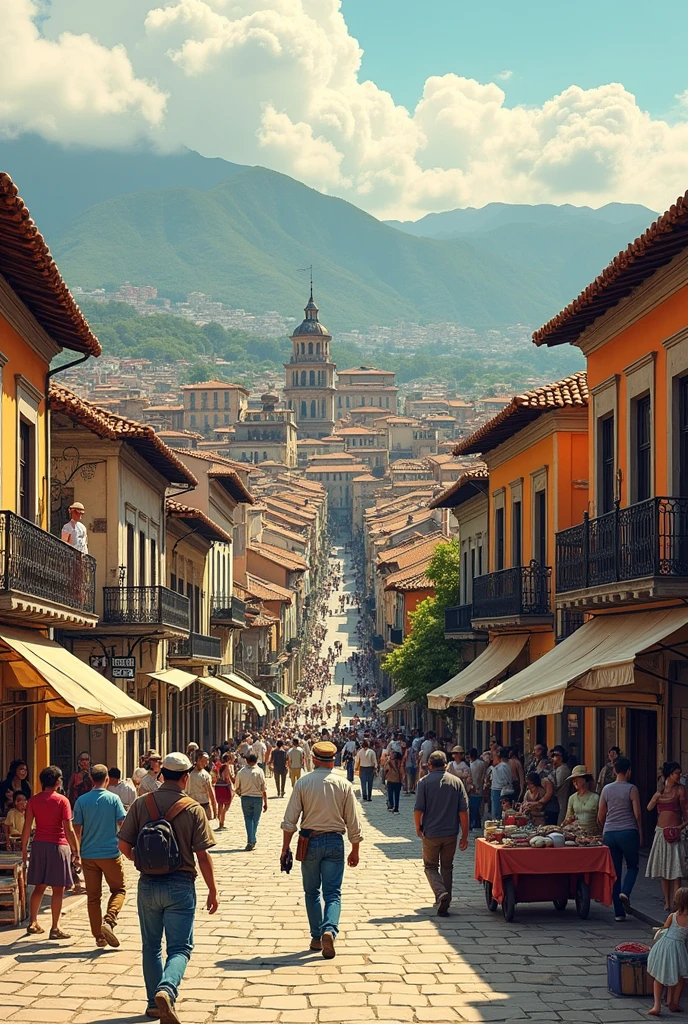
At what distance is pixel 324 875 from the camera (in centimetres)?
1208

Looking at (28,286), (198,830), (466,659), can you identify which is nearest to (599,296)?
(28,286)

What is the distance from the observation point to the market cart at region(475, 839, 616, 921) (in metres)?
14.0

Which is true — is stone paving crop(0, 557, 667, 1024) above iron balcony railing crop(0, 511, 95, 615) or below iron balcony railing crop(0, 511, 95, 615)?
below

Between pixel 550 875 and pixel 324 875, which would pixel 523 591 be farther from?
pixel 324 875

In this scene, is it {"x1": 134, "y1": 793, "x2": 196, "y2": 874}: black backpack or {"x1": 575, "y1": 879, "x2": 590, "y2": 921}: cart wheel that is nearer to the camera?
{"x1": 134, "y1": 793, "x2": 196, "y2": 874}: black backpack

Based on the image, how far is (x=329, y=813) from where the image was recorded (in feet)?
40.0

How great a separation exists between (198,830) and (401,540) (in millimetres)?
87222

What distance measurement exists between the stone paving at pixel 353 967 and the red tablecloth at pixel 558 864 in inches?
14.0

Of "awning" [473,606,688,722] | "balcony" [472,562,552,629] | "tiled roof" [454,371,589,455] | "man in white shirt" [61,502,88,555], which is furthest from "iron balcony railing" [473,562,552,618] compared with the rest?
"man in white shirt" [61,502,88,555]

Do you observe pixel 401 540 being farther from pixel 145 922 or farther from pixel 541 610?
pixel 145 922

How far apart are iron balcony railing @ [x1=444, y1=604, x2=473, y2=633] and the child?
25.8 metres

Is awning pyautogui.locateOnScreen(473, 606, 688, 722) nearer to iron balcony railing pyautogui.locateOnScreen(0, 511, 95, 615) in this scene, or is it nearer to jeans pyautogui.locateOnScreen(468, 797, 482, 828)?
jeans pyautogui.locateOnScreen(468, 797, 482, 828)

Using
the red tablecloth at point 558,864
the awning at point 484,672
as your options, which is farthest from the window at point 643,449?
the awning at point 484,672

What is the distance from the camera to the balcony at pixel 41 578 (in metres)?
15.9
